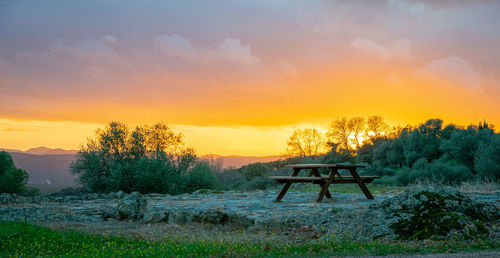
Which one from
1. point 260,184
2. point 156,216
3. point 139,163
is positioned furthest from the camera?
point 260,184

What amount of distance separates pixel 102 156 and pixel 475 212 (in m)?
17.6

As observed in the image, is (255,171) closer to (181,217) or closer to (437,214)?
(181,217)

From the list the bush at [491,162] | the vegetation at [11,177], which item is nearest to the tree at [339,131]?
the bush at [491,162]

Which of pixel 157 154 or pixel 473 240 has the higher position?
pixel 157 154

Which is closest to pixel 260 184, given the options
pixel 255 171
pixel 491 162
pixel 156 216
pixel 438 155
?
pixel 255 171

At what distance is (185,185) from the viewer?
20.4 metres

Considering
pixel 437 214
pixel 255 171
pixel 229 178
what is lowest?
pixel 437 214

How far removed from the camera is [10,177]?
69.9ft

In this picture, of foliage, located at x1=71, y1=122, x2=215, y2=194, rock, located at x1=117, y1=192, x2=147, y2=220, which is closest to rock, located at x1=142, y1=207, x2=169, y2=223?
rock, located at x1=117, y1=192, x2=147, y2=220

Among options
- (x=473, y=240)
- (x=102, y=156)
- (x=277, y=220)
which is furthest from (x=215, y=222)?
(x=102, y=156)

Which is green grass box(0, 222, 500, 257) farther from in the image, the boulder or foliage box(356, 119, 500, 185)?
foliage box(356, 119, 500, 185)

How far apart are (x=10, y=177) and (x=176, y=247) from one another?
61.0 feet

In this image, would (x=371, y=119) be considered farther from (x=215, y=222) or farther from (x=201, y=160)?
(x=215, y=222)

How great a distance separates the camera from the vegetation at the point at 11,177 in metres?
21.2
